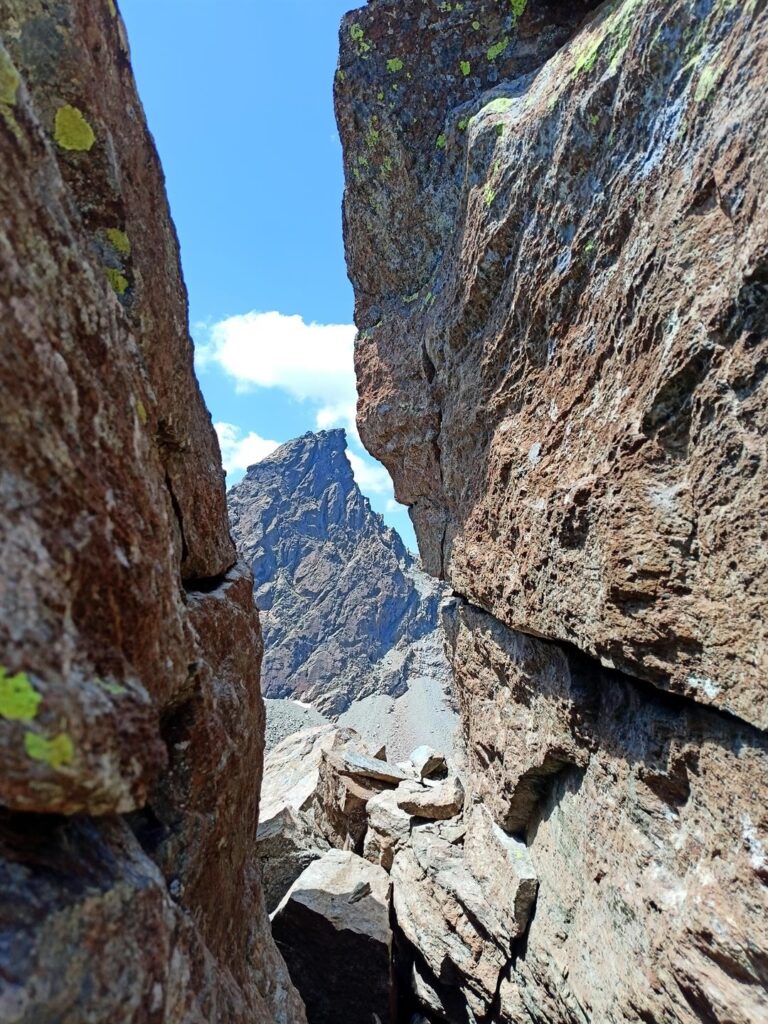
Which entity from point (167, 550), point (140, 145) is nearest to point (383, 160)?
point (140, 145)

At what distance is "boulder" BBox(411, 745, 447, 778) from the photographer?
19491 mm

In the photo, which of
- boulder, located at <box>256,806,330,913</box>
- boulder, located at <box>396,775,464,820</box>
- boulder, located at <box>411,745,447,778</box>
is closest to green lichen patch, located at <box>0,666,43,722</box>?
boulder, located at <box>256,806,330,913</box>

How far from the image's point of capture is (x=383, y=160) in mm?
13852

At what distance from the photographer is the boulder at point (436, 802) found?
47.2ft

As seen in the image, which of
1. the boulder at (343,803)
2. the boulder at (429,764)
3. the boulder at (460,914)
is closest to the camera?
the boulder at (460,914)

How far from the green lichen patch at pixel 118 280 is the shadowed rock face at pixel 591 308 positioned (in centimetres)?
570

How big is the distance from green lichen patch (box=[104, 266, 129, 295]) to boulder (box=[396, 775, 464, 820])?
14.1 metres

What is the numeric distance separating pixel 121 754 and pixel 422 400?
11.7 metres

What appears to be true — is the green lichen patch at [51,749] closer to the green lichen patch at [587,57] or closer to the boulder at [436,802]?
the green lichen patch at [587,57]

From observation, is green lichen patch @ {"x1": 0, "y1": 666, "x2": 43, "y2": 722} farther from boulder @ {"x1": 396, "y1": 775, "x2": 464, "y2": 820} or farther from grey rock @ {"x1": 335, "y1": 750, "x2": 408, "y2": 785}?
grey rock @ {"x1": 335, "y1": 750, "x2": 408, "y2": 785}

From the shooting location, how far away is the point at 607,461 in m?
6.82

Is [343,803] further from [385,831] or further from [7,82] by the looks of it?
[7,82]

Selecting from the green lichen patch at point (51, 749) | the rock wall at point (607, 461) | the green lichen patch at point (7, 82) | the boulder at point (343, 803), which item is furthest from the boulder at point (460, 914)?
the green lichen patch at point (7, 82)

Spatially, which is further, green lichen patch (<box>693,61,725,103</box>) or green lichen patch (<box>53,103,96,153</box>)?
green lichen patch (<box>693,61,725,103</box>)
